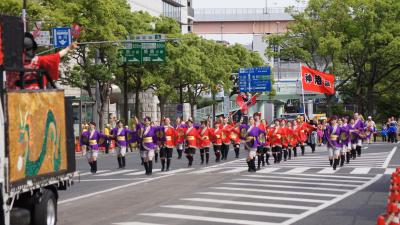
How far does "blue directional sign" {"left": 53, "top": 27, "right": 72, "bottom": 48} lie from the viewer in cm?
3994

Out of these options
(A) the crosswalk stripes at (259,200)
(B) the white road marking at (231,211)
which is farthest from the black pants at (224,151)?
(B) the white road marking at (231,211)

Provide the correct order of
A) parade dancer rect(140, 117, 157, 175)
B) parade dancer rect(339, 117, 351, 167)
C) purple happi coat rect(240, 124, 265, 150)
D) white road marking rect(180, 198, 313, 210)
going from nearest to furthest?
white road marking rect(180, 198, 313, 210)
parade dancer rect(140, 117, 157, 175)
purple happi coat rect(240, 124, 265, 150)
parade dancer rect(339, 117, 351, 167)

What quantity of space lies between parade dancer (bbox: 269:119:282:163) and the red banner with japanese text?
15804 millimetres

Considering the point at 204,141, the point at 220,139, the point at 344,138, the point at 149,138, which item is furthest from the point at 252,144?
the point at 220,139

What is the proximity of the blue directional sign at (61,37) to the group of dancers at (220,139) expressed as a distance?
23.4 feet

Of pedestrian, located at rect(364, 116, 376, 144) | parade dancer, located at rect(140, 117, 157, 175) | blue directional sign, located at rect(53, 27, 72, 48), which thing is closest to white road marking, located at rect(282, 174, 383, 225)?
parade dancer, located at rect(140, 117, 157, 175)

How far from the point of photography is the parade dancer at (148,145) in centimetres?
2859

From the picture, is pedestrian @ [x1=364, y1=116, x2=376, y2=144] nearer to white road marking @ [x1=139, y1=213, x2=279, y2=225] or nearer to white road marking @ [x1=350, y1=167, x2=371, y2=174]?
white road marking @ [x1=350, y1=167, x2=371, y2=174]

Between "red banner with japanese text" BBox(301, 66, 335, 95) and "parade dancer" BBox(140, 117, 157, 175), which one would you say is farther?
"red banner with japanese text" BBox(301, 66, 335, 95)

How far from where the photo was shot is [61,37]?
132 feet

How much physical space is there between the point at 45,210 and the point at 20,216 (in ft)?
2.96

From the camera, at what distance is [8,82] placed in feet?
41.1

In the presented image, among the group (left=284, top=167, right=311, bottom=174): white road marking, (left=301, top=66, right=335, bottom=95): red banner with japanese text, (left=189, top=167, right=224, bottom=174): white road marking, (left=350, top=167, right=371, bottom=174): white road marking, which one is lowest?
(left=350, top=167, right=371, bottom=174): white road marking

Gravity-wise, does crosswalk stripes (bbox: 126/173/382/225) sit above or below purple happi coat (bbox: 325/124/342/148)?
below
